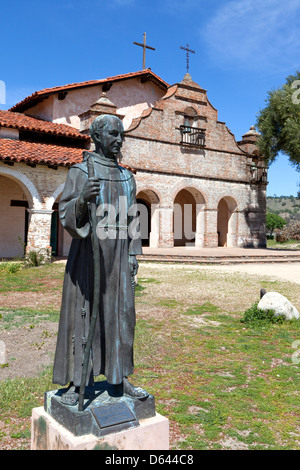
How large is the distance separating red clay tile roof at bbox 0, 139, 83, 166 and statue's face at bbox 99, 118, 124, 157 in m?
12.5

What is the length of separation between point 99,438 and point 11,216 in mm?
16374

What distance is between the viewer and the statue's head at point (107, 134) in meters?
2.80

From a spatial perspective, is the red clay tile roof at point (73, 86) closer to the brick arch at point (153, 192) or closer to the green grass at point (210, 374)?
the brick arch at point (153, 192)

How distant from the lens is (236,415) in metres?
3.88

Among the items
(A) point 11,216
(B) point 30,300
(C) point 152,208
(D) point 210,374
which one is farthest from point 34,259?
(D) point 210,374

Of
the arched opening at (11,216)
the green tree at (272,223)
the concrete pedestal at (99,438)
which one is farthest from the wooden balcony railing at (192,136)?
the green tree at (272,223)

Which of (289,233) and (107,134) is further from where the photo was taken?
(289,233)

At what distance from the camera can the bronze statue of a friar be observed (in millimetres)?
2676

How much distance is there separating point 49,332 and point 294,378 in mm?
3912

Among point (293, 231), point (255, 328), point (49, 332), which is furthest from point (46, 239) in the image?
point (293, 231)

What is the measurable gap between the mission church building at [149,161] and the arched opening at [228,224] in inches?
2.5

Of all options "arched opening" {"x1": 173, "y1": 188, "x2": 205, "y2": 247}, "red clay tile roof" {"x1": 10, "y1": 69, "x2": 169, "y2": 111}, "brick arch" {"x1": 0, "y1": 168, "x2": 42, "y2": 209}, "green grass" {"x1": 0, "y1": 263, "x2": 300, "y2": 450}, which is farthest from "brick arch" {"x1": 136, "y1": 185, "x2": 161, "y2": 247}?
"green grass" {"x1": 0, "y1": 263, "x2": 300, "y2": 450}

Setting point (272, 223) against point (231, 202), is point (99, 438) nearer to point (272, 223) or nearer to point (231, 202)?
point (231, 202)

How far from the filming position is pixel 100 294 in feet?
9.02
